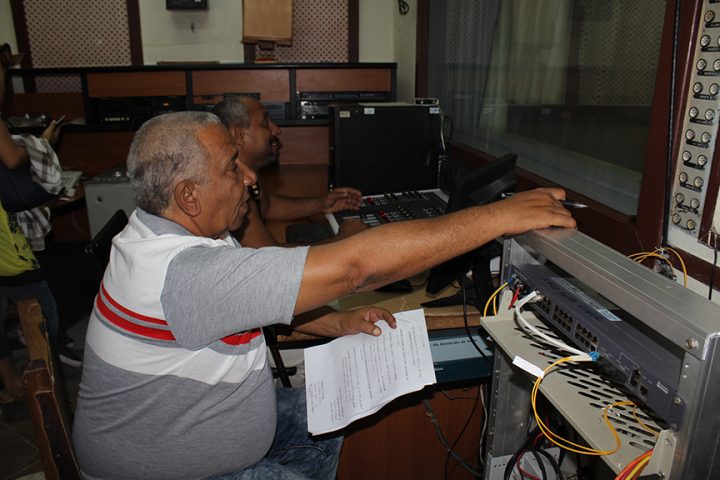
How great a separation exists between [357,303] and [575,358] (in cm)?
70

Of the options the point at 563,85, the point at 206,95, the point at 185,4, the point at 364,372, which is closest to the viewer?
the point at 364,372

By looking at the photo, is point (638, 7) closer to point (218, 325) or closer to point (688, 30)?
point (688, 30)

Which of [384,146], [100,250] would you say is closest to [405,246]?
[100,250]

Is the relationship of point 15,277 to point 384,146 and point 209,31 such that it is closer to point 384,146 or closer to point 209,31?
point 384,146

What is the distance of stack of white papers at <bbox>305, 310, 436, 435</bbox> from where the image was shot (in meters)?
1.12

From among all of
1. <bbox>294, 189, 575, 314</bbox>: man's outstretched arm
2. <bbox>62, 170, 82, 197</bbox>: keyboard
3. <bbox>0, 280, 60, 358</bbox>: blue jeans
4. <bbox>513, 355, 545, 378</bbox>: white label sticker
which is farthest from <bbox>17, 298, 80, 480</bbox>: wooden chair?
<bbox>62, 170, 82, 197</bbox>: keyboard

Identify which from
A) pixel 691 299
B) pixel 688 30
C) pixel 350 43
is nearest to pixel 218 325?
pixel 691 299

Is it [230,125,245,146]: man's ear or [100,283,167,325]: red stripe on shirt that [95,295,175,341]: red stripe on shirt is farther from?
[230,125,245,146]: man's ear

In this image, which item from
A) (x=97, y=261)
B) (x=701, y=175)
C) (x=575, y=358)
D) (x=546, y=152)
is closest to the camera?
(x=575, y=358)

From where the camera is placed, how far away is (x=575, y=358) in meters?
0.84

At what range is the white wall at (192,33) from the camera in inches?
→ 154

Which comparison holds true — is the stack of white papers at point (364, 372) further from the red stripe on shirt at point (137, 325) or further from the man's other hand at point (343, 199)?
the man's other hand at point (343, 199)

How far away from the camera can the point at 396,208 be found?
2018mm

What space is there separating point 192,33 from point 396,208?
272cm
